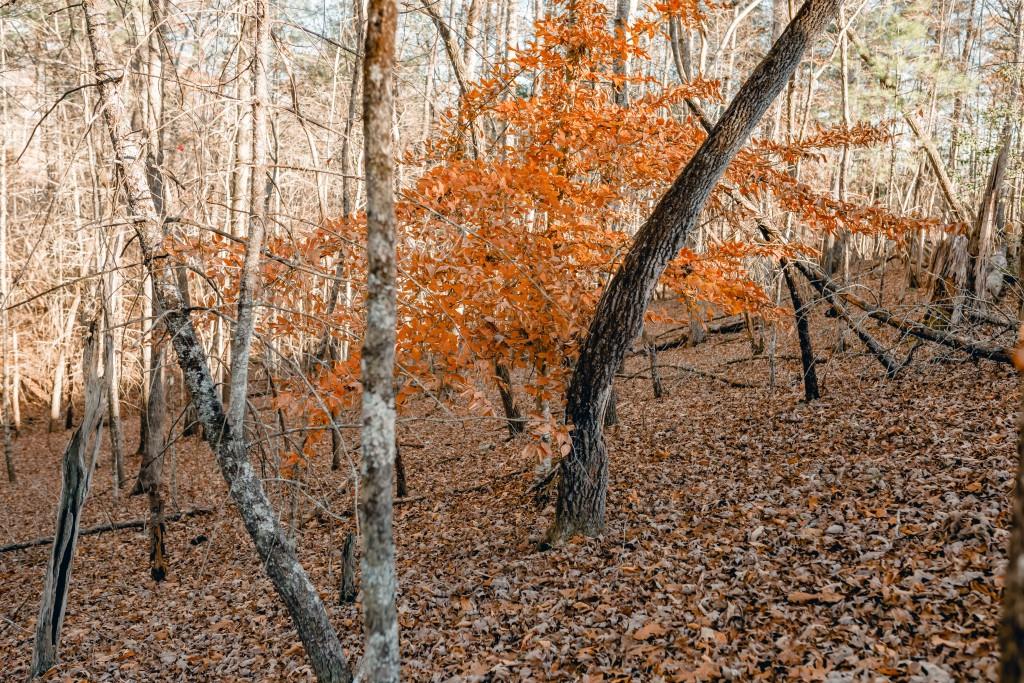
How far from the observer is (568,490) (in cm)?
A: 663

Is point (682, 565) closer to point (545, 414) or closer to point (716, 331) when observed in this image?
point (545, 414)

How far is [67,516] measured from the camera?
583cm

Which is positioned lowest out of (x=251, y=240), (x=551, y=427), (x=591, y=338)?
(x=551, y=427)

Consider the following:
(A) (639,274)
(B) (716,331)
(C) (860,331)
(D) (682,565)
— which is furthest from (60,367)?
(C) (860,331)

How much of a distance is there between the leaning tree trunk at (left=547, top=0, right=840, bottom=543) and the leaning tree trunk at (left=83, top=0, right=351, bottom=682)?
2.75 m

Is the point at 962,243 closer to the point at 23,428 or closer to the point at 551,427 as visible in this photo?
the point at 551,427

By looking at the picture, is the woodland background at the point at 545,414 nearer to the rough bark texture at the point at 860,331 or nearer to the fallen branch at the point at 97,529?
the rough bark texture at the point at 860,331

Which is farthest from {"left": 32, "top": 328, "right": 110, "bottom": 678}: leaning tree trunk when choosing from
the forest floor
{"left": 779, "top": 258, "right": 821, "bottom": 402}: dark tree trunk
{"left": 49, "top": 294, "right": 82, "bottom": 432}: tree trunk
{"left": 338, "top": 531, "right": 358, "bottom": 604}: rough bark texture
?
{"left": 49, "top": 294, "right": 82, "bottom": 432}: tree trunk

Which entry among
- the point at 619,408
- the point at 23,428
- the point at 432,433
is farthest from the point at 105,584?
the point at 23,428

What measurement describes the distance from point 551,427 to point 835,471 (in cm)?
367

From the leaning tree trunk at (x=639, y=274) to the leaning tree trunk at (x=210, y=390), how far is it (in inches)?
108

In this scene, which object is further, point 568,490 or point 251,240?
point 568,490

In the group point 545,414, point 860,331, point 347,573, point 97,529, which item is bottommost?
point 97,529

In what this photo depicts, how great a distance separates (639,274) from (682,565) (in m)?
2.68
